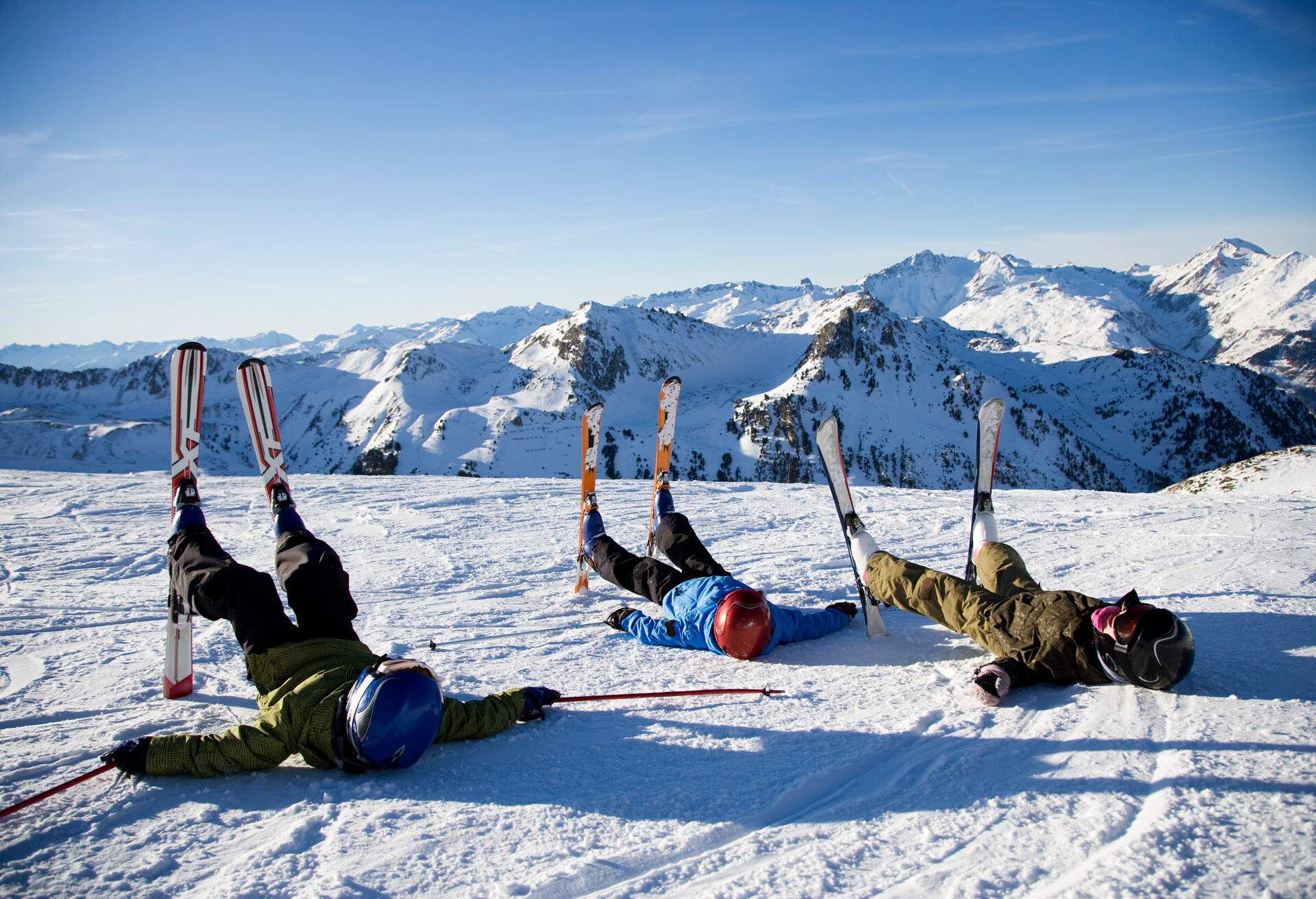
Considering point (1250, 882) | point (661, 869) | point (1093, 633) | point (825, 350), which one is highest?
point (825, 350)

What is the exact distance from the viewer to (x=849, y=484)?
5.59 m

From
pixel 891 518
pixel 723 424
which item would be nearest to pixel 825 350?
pixel 723 424

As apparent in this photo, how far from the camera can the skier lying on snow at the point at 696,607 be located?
15.3ft

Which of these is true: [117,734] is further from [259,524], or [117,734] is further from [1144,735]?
[259,524]

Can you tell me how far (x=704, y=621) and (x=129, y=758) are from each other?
11.0 feet

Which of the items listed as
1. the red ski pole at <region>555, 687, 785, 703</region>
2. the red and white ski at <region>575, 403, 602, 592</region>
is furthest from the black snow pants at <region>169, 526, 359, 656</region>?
the red and white ski at <region>575, 403, 602, 592</region>

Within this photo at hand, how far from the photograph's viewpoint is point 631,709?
402cm

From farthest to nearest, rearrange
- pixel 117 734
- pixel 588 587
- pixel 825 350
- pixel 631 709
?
pixel 825 350 → pixel 588 587 → pixel 631 709 → pixel 117 734

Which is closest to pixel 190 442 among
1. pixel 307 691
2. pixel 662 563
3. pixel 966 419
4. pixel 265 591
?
pixel 265 591

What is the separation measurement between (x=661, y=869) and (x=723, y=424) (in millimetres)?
139474

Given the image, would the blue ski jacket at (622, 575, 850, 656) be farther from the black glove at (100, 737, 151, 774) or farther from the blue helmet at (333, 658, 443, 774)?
the black glove at (100, 737, 151, 774)

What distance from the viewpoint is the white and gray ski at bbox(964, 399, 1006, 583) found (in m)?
5.50

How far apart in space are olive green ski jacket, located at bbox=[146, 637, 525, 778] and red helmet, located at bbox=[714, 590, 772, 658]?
1.70 m

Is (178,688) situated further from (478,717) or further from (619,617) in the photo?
(619,617)
